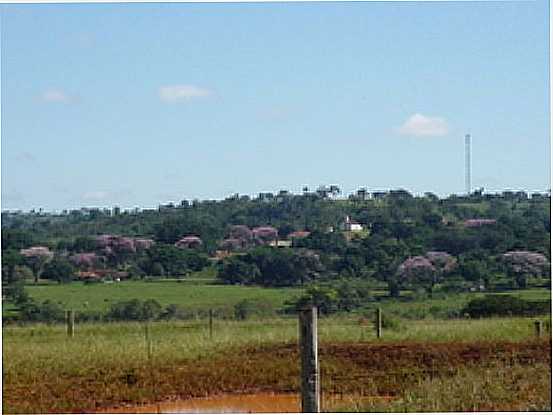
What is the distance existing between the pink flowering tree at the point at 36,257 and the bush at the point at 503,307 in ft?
25.3

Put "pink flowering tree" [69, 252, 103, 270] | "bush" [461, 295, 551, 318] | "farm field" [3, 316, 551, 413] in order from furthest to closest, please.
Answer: "pink flowering tree" [69, 252, 103, 270] < "bush" [461, 295, 551, 318] < "farm field" [3, 316, 551, 413]

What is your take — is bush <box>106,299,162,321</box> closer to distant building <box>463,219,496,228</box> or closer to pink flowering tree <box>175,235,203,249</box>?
pink flowering tree <box>175,235,203,249</box>

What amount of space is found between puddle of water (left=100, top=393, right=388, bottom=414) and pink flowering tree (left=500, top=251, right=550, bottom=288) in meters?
9.08

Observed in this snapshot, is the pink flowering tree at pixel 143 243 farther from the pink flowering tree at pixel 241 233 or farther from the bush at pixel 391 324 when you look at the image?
the bush at pixel 391 324

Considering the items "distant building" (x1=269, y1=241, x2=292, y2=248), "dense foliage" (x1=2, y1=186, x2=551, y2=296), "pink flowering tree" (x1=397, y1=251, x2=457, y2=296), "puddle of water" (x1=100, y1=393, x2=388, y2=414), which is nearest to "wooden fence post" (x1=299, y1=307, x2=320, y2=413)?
"puddle of water" (x1=100, y1=393, x2=388, y2=414)

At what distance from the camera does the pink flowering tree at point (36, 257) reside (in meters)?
19.5

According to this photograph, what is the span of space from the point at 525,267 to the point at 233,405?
33.1 feet

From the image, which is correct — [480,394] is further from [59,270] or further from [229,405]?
[59,270]

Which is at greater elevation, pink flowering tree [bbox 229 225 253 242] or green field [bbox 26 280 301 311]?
pink flowering tree [bbox 229 225 253 242]

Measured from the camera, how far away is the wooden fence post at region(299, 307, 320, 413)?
184 inches

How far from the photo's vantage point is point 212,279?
2103 cm

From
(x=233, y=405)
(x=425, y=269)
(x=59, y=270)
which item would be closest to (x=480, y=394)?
(x=233, y=405)

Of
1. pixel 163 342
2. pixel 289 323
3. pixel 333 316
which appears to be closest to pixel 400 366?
pixel 163 342

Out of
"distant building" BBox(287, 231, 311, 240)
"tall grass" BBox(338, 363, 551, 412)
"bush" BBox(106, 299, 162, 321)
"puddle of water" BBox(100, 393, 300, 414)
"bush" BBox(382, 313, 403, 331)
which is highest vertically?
"distant building" BBox(287, 231, 311, 240)
